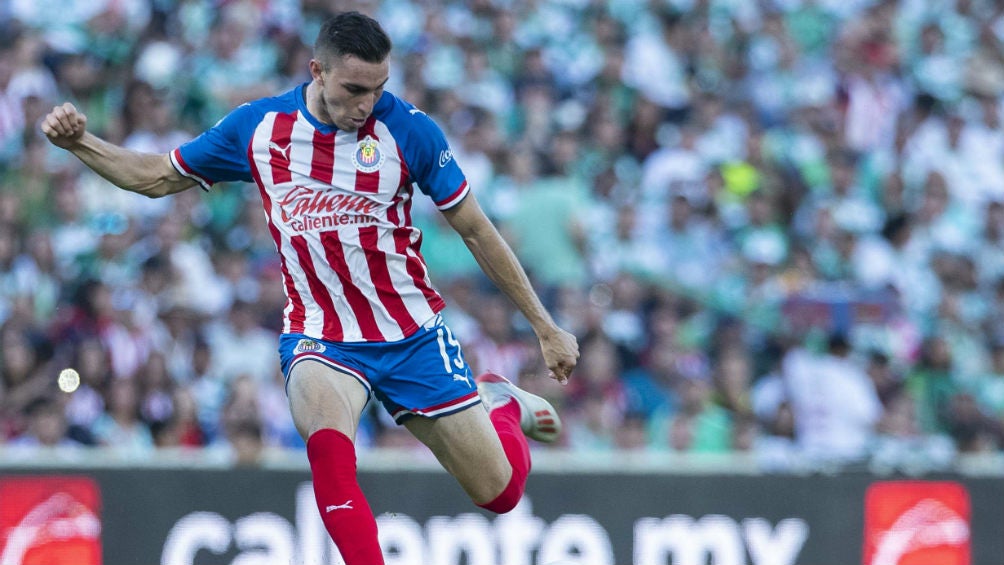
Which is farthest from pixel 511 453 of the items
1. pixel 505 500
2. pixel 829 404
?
pixel 829 404

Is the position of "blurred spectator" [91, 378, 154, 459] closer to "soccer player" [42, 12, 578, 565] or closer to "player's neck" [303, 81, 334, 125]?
"soccer player" [42, 12, 578, 565]

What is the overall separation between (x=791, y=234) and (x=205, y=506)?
19.2 feet

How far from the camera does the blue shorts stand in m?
5.86

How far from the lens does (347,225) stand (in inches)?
227

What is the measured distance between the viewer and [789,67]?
14.1 m

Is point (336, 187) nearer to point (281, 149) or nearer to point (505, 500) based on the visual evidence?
point (281, 149)

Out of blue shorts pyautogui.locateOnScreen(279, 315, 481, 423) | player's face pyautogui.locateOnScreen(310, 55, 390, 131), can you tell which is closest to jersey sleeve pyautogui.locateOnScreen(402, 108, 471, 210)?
player's face pyautogui.locateOnScreen(310, 55, 390, 131)

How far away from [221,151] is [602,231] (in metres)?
6.35

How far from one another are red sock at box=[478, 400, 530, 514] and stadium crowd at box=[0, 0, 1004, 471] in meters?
2.78

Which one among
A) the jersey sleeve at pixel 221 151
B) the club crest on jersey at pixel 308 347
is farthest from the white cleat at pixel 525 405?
the jersey sleeve at pixel 221 151

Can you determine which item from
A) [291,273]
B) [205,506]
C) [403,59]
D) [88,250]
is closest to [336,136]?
[291,273]

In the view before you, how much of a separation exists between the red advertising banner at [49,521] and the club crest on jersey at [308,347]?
10.6 ft

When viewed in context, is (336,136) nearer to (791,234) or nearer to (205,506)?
(205,506)

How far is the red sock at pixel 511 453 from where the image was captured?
625 centimetres
